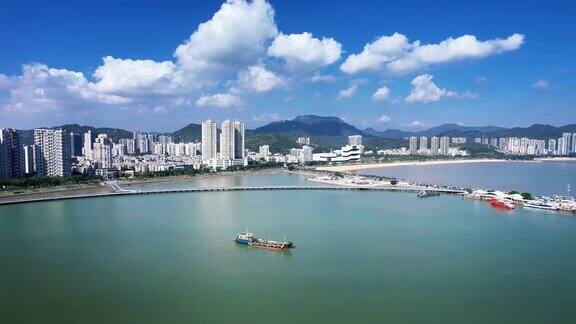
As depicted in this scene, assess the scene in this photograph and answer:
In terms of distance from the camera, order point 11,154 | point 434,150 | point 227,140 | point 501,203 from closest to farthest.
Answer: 1. point 501,203
2. point 11,154
3. point 227,140
4. point 434,150

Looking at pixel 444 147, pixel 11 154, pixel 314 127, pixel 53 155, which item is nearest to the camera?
pixel 11 154

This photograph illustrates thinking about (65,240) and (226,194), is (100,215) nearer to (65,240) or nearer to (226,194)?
(65,240)

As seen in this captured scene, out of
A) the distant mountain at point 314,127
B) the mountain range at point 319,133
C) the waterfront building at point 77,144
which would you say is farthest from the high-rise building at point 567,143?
the waterfront building at point 77,144

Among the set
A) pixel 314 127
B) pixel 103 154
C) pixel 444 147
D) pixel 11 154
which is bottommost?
pixel 103 154

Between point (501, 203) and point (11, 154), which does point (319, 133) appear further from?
point (501, 203)

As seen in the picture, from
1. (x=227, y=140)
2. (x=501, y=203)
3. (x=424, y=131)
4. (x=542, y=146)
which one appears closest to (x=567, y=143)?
(x=542, y=146)
